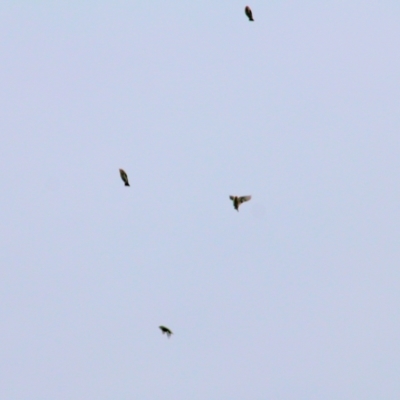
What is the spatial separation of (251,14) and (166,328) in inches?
769

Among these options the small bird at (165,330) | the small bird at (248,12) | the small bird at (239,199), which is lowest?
the small bird at (165,330)

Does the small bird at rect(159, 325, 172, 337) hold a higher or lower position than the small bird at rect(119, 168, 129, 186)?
lower

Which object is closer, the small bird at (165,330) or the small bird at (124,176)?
the small bird at (124,176)

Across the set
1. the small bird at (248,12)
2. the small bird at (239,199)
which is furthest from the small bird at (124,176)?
the small bird at (248,12)

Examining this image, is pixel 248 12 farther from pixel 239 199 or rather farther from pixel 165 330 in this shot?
pixel 165 330

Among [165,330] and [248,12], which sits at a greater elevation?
[248,12]

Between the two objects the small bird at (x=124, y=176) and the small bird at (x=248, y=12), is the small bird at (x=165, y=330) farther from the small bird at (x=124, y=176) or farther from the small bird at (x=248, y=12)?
the small bird at (x=248, y=12)

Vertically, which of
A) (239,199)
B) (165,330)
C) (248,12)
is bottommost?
(165,330)

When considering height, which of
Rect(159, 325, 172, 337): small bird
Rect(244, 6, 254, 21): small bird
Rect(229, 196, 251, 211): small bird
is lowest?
Rect(159, 325, 172, 337): small bird

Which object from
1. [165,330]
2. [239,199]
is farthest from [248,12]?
[165,330]

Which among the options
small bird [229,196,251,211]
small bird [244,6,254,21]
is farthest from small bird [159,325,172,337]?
small bird [244,6,254,21]

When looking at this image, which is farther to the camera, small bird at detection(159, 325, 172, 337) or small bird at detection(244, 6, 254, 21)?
small bird at detection(159, 325, 172, 337)

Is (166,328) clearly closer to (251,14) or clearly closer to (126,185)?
(126,185)

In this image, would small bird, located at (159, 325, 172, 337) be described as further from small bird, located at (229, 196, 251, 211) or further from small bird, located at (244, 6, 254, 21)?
small bird, located at (244, 6, 254, 21)
